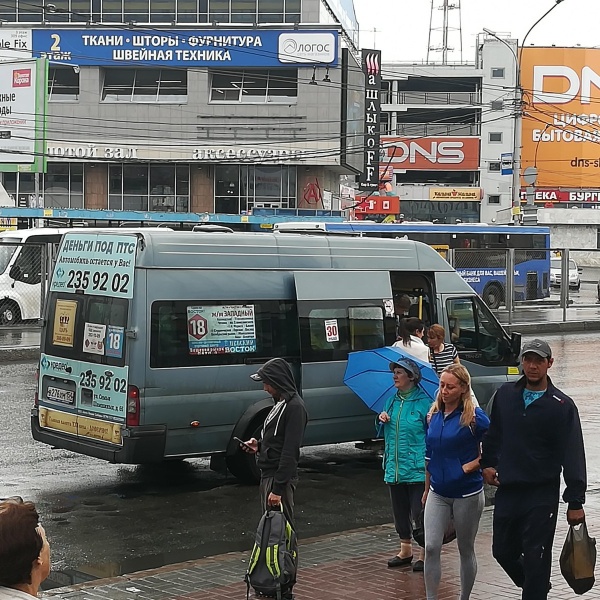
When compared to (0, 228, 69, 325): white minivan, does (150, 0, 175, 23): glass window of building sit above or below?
above

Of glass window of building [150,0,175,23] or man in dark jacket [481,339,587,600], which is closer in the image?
man in dark jacket [481,339,587,600]

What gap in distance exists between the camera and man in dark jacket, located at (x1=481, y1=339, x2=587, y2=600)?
6.41 metres

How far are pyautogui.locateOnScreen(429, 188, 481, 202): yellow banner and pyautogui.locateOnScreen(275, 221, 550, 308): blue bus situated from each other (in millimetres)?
57311

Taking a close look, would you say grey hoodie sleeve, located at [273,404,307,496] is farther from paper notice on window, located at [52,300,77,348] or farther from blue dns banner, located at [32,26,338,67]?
blue dns banner, located at [32,26,338,67]

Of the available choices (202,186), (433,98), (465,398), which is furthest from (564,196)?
(465,398)

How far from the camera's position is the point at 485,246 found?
1638 inches

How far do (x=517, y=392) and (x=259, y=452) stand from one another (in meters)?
2.05

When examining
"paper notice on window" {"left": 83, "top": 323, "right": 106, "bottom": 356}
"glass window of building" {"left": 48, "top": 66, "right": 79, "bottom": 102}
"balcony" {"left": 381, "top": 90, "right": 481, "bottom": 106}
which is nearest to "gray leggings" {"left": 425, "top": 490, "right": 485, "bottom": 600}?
"paper notice on window" {"left": 83, "top": 323, "right": 106, "bottom": 356}

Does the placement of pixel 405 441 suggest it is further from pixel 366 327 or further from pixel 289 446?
pixel 366 327

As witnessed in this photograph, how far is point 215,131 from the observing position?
2451 inches

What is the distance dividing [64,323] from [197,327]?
4.41ft

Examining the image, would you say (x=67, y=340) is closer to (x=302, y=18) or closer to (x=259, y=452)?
(x=259, y=452)

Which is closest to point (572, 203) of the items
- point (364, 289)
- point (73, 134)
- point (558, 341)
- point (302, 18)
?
point (302, 18)

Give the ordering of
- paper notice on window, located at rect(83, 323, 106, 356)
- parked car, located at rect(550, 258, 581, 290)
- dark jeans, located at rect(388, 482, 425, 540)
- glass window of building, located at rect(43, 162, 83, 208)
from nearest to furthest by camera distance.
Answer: dark jeans, located at rect(388, 482, 425, 540), paper notice on window, located at rect(83, 323, 106, 356), parked car, located at rect(550, 258, 581, 290), glass window of building, located at rect(43, 162, 83, 208)
